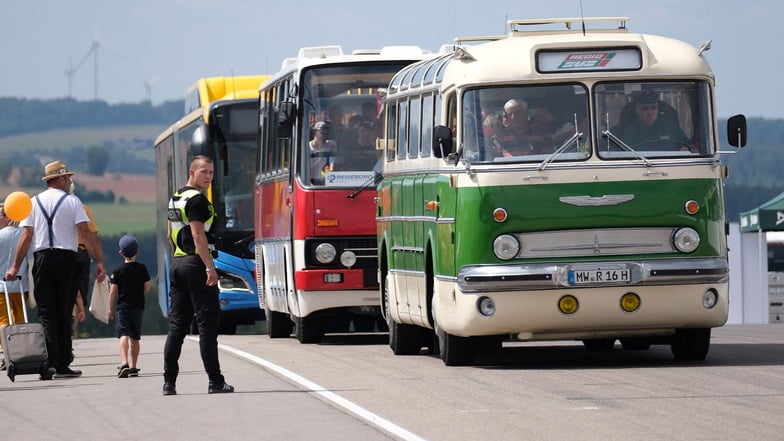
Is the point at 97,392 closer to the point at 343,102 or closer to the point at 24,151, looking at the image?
the point at 343,102

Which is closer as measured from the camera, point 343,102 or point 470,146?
point 470,146

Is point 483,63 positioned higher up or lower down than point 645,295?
higher up

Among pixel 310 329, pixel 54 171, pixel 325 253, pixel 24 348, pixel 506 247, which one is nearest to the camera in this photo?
pixel 506 247

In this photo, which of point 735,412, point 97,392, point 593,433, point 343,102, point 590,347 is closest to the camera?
point 593,433

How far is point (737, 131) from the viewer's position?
1766 cm

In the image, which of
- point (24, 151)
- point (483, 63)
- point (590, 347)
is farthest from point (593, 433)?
point (24, 151)

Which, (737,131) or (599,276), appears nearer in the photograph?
(599,276)

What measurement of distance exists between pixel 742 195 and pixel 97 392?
139m

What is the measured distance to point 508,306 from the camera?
1719cm

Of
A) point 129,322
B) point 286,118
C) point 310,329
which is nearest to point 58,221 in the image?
point 129,322

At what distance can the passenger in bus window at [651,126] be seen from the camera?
1761cm

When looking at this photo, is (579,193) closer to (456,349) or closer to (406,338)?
(456,349)

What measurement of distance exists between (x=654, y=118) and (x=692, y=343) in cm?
211

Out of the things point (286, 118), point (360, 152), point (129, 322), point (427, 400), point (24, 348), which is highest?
point (286, 118)
